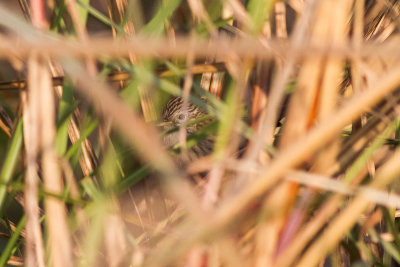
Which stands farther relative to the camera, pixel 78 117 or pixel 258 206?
pixel 78 117

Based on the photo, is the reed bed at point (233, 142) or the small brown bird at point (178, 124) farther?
the small brown bird at point (178, 124)

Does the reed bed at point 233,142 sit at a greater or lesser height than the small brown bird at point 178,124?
greater

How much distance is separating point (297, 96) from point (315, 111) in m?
0.03

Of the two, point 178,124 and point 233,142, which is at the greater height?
point 233,142

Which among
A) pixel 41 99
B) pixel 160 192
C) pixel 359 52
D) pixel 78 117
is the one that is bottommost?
pixel 160 192

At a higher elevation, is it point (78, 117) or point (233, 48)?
point (233, 48)

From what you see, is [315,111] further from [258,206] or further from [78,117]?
[78,117]

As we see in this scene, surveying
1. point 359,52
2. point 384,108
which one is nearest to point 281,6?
point 384,108

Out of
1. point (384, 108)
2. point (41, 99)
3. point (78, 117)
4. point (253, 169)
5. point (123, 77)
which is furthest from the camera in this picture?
point (78, 117)

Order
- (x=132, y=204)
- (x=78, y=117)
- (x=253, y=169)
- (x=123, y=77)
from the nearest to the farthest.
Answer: (x=253, y=169) < (x=123, y=77) < (x=78, y=117) < (x=132, y=204)

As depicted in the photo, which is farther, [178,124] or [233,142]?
[178,124]

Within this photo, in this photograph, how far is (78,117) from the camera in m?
1.23

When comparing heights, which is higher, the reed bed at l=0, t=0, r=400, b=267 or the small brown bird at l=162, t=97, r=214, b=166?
the reed bed at l=0, t=0, r=400, b=267

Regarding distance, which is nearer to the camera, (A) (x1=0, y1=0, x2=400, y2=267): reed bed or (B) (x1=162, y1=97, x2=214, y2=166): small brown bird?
(A) (x1=0, y1=0, x2=400, y2=267): reed bed
